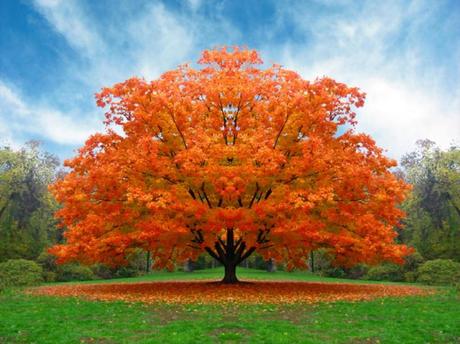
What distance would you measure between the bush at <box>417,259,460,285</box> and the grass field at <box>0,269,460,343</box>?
14707 millimetres

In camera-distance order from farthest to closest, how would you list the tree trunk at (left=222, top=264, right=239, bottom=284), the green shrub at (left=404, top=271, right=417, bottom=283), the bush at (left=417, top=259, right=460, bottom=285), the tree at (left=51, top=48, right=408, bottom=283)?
the green shrub at (left=404, top=271, right=417, bottom=283)
the bush at (left=417, top=259, right=460, bottom=285)
the tree trunk at (left=222, top=264, right=239, bottom=284)
the tree at (left=51, top=48, right=408, bottom=283)

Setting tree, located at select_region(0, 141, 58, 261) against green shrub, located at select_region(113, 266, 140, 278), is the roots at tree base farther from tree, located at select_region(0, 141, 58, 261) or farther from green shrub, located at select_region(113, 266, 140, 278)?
green shrub, located at select_region(113, 266, 140, 278)

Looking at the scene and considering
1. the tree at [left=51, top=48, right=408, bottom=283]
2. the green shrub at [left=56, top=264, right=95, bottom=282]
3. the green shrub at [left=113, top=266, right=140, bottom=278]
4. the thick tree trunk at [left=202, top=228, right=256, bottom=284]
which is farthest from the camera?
the green shrub at [left=113, top=266, right=140, bottom=278]

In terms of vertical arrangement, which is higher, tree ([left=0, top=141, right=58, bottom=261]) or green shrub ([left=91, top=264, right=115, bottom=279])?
tree ([left=0, top=141, right=58, bottom=261])

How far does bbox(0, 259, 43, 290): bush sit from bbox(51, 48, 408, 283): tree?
11.4 m

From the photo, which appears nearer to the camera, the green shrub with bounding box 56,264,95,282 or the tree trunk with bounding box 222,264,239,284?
the tree trunk with bounding box 222,264,239,284

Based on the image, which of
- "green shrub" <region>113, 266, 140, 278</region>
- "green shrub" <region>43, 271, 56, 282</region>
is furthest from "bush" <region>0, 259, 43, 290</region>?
"green shrub" <region>113, 266, 140, 278</region>

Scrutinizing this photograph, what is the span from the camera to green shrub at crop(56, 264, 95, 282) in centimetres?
4122

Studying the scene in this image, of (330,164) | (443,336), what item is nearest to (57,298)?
(330,164)

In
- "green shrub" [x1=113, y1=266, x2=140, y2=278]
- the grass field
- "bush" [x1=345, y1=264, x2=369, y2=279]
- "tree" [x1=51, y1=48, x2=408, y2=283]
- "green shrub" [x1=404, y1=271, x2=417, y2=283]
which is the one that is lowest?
the grass field

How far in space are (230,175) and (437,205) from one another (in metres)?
26.2

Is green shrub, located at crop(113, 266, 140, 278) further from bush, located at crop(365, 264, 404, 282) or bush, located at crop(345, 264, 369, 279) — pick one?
bush, located at crop(365, 264, 404, 282)

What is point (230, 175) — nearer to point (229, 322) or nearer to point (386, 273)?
point (229, 322)

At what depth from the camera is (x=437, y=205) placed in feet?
131
